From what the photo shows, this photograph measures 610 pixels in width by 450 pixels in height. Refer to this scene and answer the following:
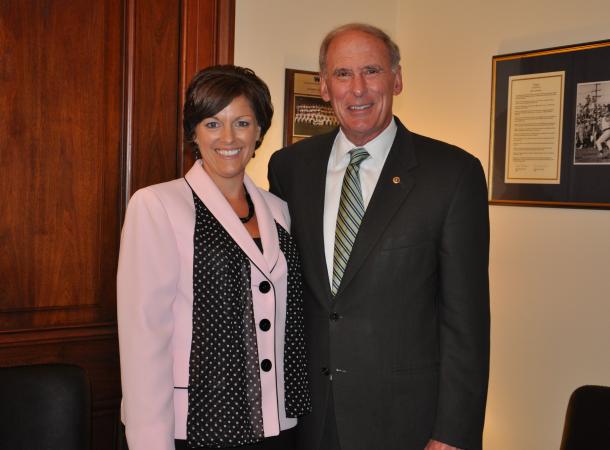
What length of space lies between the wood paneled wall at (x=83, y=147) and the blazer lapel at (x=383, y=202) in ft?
3.05

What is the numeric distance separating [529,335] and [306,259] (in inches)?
45.0

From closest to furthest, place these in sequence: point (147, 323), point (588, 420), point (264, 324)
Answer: point (147, 323)
point (264, 324)
point (588, 420)

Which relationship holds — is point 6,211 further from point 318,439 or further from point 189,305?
point 318,439

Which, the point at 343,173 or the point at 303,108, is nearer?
the point at 343,173

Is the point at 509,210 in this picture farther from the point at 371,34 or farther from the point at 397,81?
the point at 371,34

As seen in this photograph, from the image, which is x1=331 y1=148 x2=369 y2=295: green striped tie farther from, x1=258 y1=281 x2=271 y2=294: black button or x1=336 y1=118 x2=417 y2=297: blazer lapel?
x1=258 y1=281 x2=271 y2=294: black button

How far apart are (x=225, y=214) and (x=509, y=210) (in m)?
1.32

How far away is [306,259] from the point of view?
6.49 ft

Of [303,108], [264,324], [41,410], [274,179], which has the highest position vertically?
[303,108]

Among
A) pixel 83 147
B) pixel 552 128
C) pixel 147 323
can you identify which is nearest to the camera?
pixel 147 323

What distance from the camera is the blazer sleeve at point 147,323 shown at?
170 cm

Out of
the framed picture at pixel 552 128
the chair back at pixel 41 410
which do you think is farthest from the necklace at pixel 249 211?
the framed picture at pixel 552 128

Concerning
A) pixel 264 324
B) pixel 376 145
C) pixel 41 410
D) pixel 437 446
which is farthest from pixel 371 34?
pixel 41 410

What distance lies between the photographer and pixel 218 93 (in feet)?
6.11
